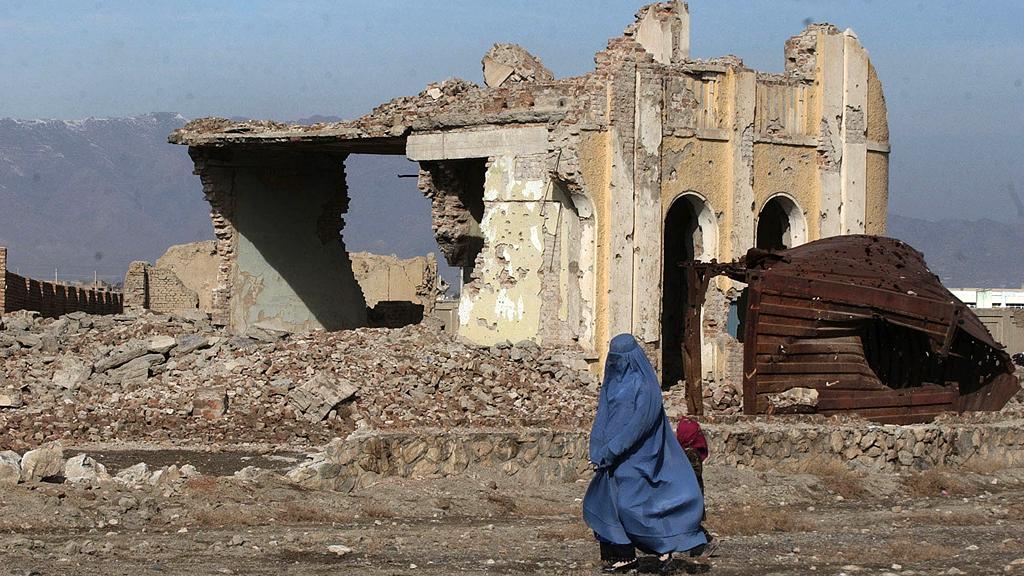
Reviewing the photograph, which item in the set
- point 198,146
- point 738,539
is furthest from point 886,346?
point 198,146

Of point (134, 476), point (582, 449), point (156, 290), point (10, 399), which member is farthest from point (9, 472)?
point (156, 290)

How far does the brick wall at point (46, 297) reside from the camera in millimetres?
28250

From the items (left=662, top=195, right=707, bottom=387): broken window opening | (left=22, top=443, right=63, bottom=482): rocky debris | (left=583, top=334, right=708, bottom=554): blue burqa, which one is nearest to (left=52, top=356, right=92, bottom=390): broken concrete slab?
(left=22, top=443, right=63, bottom=482): rocky debris

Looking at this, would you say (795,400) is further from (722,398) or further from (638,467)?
(638,467)

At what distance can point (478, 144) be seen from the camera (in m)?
23.5

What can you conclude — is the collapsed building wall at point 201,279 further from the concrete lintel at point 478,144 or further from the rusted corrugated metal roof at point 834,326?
the rusted corrugated metal roof at point 834,326

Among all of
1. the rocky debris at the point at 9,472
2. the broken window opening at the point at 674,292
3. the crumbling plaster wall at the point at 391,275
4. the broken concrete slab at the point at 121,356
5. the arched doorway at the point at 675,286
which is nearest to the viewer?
the rocky debris at the point at 9,472

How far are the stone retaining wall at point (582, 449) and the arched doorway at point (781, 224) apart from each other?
→ 27.3ft

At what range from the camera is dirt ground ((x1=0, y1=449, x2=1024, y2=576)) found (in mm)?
10578

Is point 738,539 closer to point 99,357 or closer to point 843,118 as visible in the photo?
point 99,357

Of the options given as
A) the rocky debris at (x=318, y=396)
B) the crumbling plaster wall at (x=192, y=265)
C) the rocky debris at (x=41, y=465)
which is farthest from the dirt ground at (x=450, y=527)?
the crumbling plaster wall at (x=192, y=265)

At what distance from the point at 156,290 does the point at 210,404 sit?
23072 mm

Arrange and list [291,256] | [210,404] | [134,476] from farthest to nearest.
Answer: [291,256], [210,404], [134,476]

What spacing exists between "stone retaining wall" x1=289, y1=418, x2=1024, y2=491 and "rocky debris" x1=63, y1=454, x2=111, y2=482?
5.04 ft
